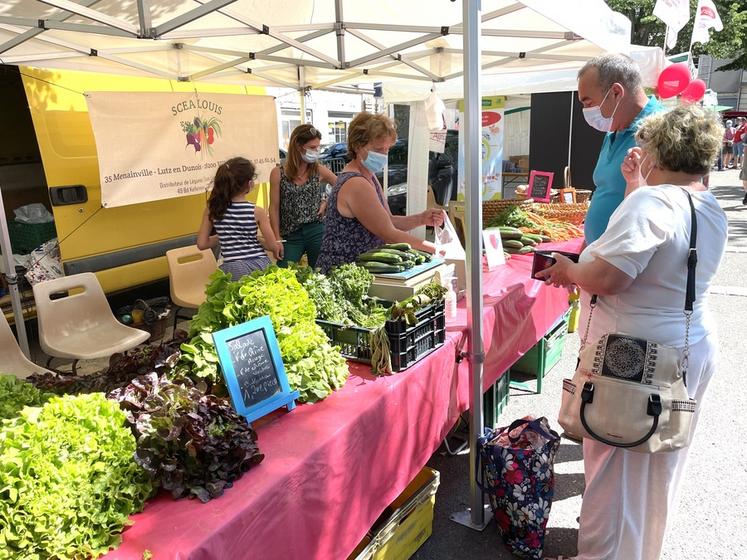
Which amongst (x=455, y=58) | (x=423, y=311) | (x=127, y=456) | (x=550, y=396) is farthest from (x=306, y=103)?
(x=127, y=456)

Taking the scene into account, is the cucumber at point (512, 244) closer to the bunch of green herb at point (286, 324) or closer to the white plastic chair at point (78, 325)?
the bunch of green herb at point (286, 324)

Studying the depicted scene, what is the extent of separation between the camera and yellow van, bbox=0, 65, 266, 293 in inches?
183

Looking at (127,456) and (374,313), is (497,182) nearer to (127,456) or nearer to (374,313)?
(374,313)

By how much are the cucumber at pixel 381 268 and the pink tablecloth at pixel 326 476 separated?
398 millimetres

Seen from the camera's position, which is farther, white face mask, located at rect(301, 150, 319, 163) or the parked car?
the parked car

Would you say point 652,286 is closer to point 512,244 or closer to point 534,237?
point 512,244

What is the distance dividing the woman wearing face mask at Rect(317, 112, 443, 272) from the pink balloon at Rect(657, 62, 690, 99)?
11.4ft

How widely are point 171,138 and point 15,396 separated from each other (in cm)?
431

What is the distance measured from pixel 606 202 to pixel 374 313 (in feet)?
4.59

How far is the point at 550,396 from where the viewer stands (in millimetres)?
4145

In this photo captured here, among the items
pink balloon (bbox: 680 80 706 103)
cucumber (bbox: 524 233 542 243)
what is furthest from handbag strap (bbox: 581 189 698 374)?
pink balloon (bbox: 680 80 706 103)

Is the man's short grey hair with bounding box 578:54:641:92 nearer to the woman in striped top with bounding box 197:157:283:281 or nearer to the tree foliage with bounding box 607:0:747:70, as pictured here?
the woman in striped top with bounding box 197:157:283:281

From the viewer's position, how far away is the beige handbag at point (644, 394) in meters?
1.95

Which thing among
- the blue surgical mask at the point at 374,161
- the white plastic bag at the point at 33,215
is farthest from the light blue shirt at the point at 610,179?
the white plastic bag at the point at 33,215
